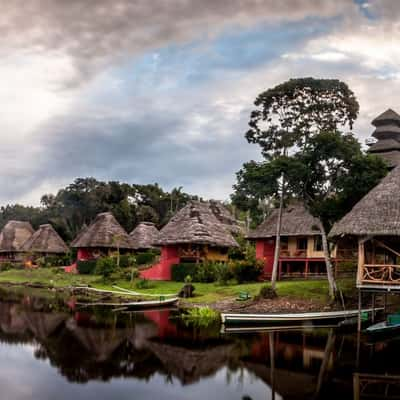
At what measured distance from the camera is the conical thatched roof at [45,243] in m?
57.2

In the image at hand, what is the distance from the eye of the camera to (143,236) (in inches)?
2031

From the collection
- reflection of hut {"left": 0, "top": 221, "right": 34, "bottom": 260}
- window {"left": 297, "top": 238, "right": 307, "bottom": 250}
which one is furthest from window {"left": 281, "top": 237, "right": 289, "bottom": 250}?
reflection of hut {"left": 0, "top": 221, "right": 34, "bottom": 260}

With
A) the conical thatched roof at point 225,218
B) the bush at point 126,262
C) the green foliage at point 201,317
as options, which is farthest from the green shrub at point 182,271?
the green foliage at point 201,317

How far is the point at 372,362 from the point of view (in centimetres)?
1606

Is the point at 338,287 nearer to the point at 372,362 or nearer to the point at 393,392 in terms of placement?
the point at 372,362

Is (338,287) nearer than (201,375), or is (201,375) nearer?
(201,375)

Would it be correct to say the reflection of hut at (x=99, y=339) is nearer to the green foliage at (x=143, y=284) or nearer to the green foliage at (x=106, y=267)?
the green foliage at (x=143, y=284)

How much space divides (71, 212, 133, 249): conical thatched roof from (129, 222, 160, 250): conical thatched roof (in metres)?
0.77

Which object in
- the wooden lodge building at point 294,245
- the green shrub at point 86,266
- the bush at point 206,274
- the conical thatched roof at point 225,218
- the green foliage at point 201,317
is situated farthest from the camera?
the green shrub at point 86,266

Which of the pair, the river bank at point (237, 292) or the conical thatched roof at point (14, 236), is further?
the conical thatched roof at point (14, 236)

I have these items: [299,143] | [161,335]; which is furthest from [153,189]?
[161,335]

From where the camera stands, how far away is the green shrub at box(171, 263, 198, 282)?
35781 mm

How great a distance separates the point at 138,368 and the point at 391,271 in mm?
10256

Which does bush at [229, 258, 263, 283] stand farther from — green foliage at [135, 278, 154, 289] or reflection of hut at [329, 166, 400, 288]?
reflection of hut at [329, 166, 400, 288]
